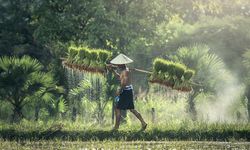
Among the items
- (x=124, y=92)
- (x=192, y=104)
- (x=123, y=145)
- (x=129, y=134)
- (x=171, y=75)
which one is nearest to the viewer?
(x=123, y=145)

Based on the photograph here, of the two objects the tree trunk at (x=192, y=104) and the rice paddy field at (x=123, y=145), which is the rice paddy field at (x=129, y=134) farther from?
the tree trunk at (x=192, y=104)

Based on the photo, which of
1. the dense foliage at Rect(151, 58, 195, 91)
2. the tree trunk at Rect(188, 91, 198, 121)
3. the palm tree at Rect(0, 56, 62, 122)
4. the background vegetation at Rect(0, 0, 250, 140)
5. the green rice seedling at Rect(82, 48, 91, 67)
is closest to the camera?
the dense foliage at Rect(151, 58, 195, 91)

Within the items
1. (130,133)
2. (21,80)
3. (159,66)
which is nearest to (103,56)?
(159,66)

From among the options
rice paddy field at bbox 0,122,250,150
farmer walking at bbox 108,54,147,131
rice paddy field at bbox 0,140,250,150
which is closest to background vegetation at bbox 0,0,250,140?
farmer walking at bbox 108,54,147,131

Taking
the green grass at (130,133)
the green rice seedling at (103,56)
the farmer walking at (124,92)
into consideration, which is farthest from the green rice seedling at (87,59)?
the green grass at (130,133)

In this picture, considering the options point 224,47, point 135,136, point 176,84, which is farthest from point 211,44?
point 135,136

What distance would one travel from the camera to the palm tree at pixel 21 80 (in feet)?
67.6

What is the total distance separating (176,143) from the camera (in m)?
15.0

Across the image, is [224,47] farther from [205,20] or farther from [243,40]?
[205,20]

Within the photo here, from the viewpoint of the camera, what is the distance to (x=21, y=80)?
20844mm

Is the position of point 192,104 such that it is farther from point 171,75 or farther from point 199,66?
point 171,75

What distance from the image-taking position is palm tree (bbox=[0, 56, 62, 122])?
2059cm

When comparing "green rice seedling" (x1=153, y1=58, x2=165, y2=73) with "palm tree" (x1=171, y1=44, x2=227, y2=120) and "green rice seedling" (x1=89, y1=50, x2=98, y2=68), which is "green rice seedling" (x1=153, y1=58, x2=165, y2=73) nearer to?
"green rice seedling" (x1=89, y1=50, x2=98, y2=68)

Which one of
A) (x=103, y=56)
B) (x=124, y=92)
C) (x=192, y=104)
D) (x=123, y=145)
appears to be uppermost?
(x=103, y=56)
